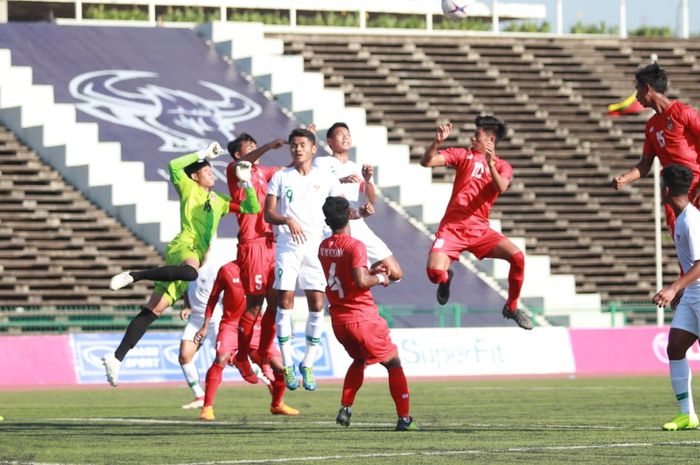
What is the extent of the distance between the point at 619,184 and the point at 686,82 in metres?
31.3

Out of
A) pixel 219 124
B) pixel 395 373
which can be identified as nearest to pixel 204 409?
pixel 395 373

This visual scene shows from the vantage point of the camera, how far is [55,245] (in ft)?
108

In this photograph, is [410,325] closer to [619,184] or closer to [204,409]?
[204,409]

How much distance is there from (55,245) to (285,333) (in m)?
17.6

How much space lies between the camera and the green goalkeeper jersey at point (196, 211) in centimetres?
1703

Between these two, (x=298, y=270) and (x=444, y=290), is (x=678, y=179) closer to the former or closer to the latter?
(x=444, y=290)

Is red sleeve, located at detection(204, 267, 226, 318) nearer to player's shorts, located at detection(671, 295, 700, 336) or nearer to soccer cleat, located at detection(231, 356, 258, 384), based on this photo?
soccer cleat, located at detection(231, 356, 258, 384)

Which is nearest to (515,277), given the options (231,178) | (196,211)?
(231,178)

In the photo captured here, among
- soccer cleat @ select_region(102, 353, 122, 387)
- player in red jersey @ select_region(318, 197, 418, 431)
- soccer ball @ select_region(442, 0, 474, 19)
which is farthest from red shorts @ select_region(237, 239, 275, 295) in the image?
soccer ball @ select_region(442, 0, 474, 19)

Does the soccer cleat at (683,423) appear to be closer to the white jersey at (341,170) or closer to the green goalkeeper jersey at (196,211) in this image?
the white jersey at (341,170)

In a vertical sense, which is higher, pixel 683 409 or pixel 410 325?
pixel 683 409

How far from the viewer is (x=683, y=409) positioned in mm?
14180

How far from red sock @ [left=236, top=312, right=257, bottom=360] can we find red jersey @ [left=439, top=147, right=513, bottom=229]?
92.5 inches

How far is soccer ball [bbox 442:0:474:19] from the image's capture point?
18.5 metres
